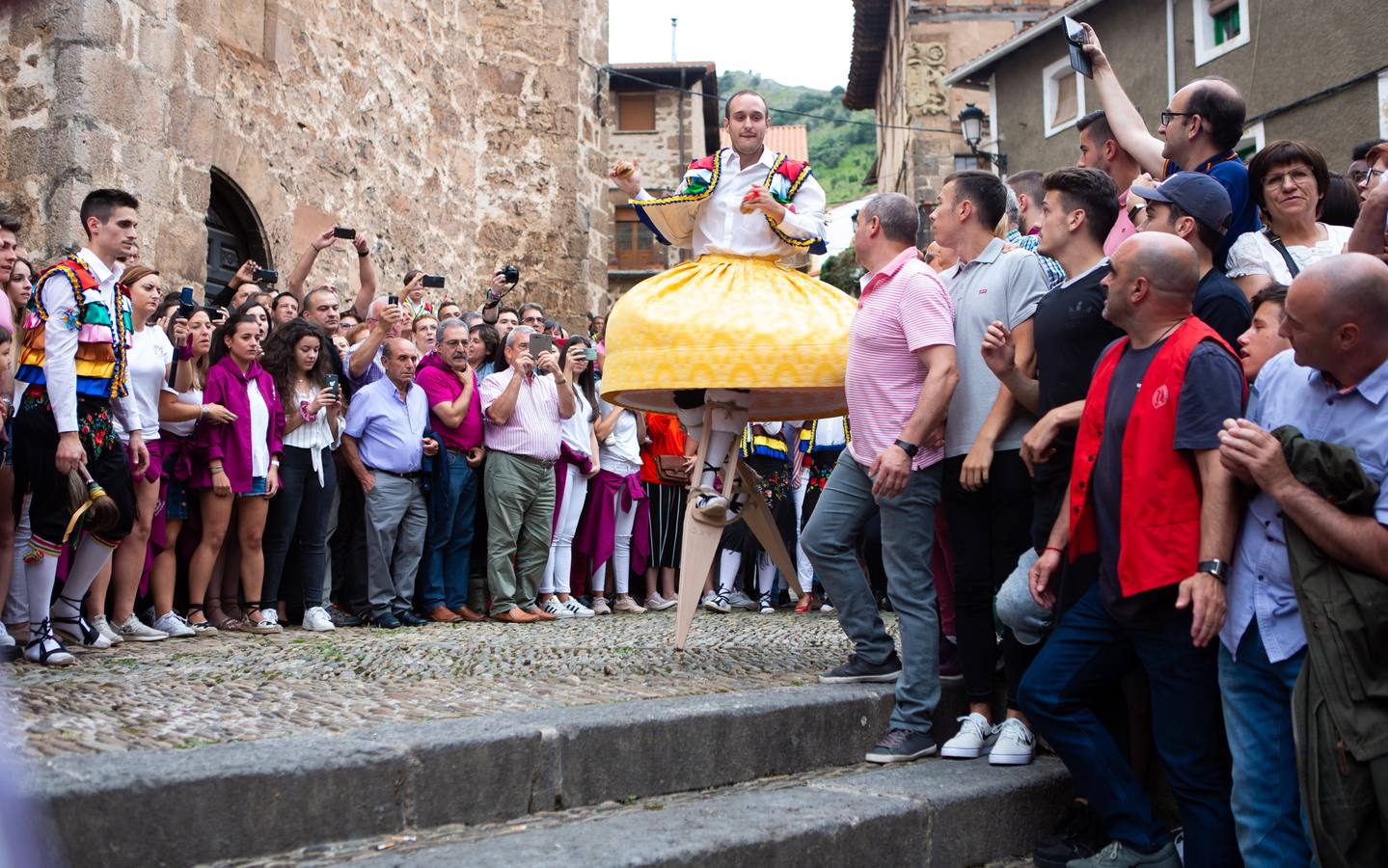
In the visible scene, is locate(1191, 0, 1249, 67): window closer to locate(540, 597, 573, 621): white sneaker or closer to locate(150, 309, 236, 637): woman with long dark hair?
locate(540, 597, 573, 621): white sneaker

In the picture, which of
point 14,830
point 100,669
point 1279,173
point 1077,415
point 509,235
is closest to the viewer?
point 14,830

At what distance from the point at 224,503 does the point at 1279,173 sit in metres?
5.11

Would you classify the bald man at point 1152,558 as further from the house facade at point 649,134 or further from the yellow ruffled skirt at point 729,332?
the house facade at point 649,134

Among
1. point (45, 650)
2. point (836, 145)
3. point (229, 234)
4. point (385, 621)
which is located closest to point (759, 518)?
point (385, 621)

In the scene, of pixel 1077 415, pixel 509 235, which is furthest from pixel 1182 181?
pixel 509 235

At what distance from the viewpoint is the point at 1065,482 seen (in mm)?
3859

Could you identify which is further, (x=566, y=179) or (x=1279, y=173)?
(x=566, y=179)

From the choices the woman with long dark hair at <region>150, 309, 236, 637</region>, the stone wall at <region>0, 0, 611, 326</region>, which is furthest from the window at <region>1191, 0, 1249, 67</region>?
the woman with long dark hair at <region>150, 309, 236, 637</region>

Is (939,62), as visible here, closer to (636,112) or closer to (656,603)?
(636,112)

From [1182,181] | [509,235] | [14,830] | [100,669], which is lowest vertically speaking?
[100,669]

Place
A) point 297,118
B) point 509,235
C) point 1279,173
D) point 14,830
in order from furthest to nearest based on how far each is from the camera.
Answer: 1. point 509,235
2. point 297,118
3. point 1279,173
4. point 14,830

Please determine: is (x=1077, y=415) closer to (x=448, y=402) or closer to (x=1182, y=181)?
(x=1182, y=181)

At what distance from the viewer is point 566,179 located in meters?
14.8

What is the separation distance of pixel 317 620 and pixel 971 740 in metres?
3.99
